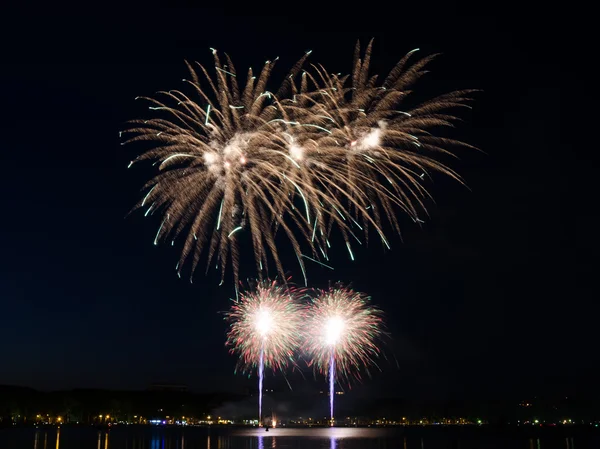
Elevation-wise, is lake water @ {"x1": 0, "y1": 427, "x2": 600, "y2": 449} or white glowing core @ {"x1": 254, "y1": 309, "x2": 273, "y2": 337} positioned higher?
white glowing core @ {"x1": 254, "y1": 309, "x2": 273, "y2": 337}

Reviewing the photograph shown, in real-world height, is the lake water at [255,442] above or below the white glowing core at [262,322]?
below

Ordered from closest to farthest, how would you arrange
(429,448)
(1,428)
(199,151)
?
(199,151) → (429,448) → (1,428)

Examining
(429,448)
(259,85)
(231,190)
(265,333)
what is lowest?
(429,448)

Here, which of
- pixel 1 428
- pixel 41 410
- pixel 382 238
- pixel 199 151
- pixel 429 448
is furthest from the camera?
pixel 41 410

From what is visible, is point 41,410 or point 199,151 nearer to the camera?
point 199,151

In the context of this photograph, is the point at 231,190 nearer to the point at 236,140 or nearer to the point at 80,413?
the point at 236,140

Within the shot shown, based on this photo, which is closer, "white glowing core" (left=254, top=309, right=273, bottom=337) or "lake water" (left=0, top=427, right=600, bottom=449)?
"white glowing core" (left=254, top=309, right=273, bottom=337)

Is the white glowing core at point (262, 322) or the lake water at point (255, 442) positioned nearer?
the white glowing core at point (262, 322)

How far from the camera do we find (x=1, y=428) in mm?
148875

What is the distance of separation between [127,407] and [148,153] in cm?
18232

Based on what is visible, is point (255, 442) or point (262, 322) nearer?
point (262, 322)

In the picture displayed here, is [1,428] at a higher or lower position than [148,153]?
lower

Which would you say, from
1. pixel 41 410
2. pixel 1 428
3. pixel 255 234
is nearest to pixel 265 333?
pixel 255 234

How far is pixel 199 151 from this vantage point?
2491 cm
